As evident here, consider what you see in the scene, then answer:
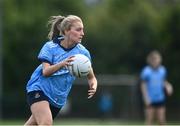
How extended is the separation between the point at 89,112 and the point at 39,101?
27.8 m

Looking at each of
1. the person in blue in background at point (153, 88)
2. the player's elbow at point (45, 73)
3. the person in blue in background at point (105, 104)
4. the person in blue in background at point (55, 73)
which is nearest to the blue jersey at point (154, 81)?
the person in blue in background at point (153, 88)

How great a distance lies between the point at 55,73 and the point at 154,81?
10.1 m

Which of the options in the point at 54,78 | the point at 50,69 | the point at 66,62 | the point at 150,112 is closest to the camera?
the point at 66,62

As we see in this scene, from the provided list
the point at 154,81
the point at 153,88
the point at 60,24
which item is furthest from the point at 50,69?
the point at 153,88

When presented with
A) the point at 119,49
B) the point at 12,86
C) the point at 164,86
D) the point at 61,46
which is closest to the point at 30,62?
the point at 12,86

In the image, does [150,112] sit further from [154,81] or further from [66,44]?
[66,44]

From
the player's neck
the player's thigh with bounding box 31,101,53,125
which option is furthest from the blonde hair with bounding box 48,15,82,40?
the player's thigh with bounding box 31,101,53,125

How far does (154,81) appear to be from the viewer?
66.6 ft

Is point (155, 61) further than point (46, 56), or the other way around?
point (155, 61)

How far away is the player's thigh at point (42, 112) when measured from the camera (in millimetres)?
10203

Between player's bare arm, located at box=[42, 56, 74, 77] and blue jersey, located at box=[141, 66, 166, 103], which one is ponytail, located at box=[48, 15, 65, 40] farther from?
blue jersey, located at box=[141, 66, 166, 103]

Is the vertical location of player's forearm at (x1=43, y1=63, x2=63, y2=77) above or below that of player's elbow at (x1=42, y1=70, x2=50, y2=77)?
above

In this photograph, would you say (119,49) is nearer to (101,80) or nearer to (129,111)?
(101,80)

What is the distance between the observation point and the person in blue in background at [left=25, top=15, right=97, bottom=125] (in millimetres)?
10367
